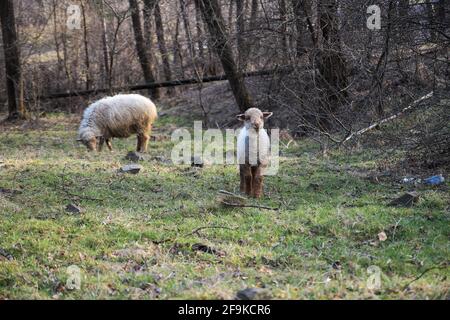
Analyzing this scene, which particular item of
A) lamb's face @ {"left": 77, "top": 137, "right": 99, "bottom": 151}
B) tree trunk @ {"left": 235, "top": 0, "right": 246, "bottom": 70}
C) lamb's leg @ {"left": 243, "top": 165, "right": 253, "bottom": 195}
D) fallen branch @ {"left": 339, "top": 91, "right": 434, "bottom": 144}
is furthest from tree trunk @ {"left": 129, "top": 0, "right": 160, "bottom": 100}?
lamb's leg @ {"left": 243, "top": 165, "right": 253, "bottom": 195}

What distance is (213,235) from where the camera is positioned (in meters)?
7.09

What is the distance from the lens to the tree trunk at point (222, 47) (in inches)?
626

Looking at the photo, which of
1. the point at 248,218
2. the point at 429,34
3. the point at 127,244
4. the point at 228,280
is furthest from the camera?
the point at 429,34

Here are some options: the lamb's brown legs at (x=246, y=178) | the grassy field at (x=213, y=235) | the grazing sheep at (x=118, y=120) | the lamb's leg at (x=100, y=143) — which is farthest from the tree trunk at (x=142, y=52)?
the lamb's brown legs at (x=246, y=178)

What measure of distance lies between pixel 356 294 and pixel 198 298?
1371 mm

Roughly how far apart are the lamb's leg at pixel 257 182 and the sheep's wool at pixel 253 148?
0.12 metres

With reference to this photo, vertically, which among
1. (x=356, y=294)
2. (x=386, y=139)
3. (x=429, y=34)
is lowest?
(x=356, y=294)

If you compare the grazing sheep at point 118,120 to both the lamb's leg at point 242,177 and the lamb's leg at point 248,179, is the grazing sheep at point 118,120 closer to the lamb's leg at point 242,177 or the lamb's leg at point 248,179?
the lamb's leg at point 242,177

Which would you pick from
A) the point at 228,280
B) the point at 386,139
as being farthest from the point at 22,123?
the point at 228,280

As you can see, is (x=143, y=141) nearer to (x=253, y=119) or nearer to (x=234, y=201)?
(x=253, y=119)

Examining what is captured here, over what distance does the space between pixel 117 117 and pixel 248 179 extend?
6.12m

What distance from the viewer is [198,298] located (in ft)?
16.5

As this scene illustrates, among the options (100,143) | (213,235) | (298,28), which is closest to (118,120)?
(100,143)

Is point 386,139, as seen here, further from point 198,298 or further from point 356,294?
point 198,298
